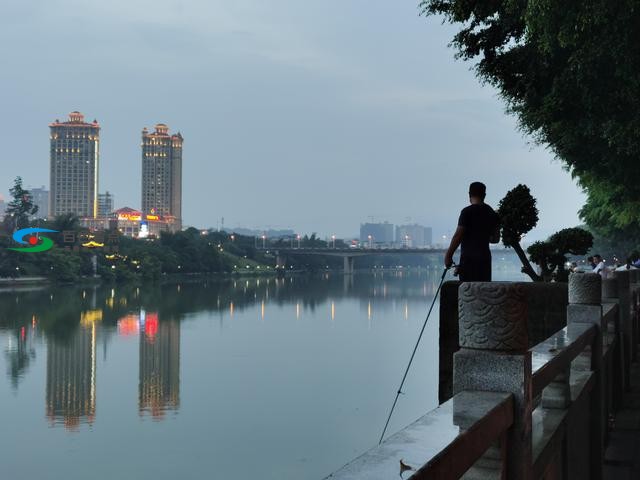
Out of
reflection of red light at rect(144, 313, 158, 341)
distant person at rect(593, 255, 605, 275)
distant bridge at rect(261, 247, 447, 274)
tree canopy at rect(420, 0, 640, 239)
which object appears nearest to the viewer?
tree canopy at rect(420, 0, 640, 239)

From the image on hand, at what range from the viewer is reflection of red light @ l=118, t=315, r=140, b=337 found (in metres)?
50.0

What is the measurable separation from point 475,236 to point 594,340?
1914mm

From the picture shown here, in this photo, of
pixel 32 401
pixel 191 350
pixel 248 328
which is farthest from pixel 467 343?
pixel 248 328

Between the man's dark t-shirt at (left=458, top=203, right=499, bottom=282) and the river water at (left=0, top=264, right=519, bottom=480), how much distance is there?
1577 centimetres

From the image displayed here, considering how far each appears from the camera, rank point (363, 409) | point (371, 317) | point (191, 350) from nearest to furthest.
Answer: point (363, 409)
point (191, 350)
point (371, 317)

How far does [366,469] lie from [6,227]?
110m

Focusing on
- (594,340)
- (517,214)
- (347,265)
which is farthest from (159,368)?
(347,265)

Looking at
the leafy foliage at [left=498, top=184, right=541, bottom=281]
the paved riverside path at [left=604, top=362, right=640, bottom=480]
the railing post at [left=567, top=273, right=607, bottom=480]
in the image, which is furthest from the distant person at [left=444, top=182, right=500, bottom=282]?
the leafy foliage at [left=498, top=184, right=541, bottom=281]

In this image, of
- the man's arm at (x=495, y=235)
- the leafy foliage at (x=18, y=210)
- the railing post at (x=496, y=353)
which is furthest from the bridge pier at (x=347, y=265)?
the railing post at (x=496, y=353)

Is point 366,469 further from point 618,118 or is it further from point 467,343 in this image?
point 618,118

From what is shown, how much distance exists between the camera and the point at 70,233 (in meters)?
98.6

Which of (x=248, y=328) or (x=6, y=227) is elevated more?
(x=6, y=227)

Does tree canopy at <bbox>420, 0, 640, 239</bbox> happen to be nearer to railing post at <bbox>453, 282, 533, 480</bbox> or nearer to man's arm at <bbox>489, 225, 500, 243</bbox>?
man's arm at <bbox>489, 225, 500, 243</bbox>

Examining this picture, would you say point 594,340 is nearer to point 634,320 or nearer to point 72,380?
point 634,320
